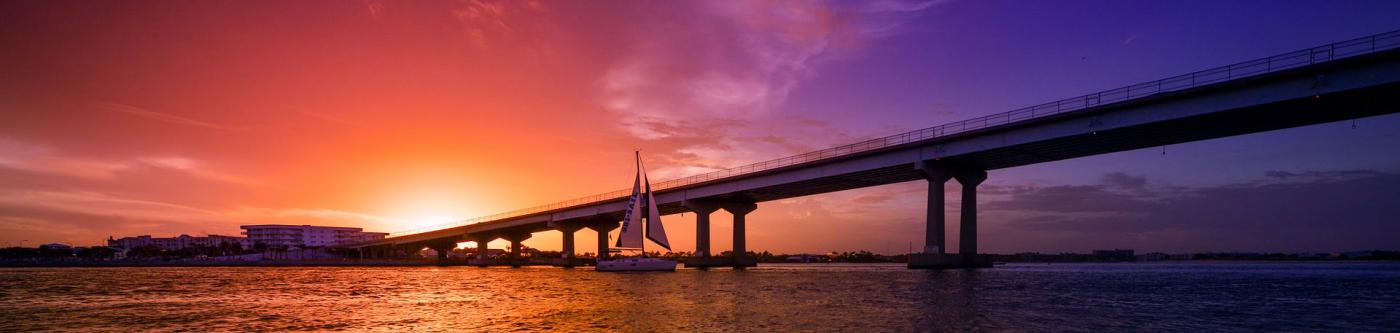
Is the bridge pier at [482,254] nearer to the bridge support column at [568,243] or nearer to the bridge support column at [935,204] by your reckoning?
the bridge support column at [568,243]

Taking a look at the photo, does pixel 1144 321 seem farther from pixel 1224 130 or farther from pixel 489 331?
pixel 1224 130

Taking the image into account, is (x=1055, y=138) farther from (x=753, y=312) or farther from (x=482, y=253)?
(x=482, y=253)

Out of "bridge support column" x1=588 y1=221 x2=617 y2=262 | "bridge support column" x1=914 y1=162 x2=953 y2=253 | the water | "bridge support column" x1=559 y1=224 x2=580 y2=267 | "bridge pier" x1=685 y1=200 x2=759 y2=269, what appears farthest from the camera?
"bridge support column" x1=559 y1=224 x2=580 y2=267

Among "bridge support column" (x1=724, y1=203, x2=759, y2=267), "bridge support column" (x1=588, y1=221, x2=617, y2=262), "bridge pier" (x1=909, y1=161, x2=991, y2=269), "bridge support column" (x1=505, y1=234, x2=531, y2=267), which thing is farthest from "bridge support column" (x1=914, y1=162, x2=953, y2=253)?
"bridge support column" (x1=505, y1=234, x2=531, y2=267)

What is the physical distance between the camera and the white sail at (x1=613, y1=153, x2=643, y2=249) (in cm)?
9601

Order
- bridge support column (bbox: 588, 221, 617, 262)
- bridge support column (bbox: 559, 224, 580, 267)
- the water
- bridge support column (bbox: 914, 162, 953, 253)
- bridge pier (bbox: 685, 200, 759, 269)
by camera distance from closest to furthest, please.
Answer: the water, bridge support column (bbox: 914, 162, 953, 253), bridge pier (bbox: 685, 200, 759, 269), bridge support column (bbox: 588, 221, 617, 262), bridge support column (bbox: 559, 224, 580, 267)

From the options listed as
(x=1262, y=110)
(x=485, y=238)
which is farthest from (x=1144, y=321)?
(x=485, y=238)

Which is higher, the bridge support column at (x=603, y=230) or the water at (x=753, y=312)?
the water at (x=753, y=312)

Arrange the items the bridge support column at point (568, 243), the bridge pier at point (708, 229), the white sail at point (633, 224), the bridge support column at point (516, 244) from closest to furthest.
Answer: the white sail at point (633, 224) < the bridge pier at point (708, 229) < the bridge support column at point (568, 243) < the bridge support column at point (516, 244)

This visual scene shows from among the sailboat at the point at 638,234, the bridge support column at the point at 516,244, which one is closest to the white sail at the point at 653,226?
the sailboat at the point at 638,234

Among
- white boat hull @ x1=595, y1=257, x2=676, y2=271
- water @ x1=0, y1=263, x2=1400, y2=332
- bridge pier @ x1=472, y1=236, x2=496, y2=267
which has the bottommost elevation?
bridge pier @ x1=472, y1=236, x2=496, y2=267

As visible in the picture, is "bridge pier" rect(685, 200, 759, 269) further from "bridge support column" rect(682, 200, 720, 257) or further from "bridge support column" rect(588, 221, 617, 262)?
"bridge support column" rect(588, 221, 617, 262)

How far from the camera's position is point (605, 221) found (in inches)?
5901

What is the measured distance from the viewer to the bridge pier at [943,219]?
76688mm
